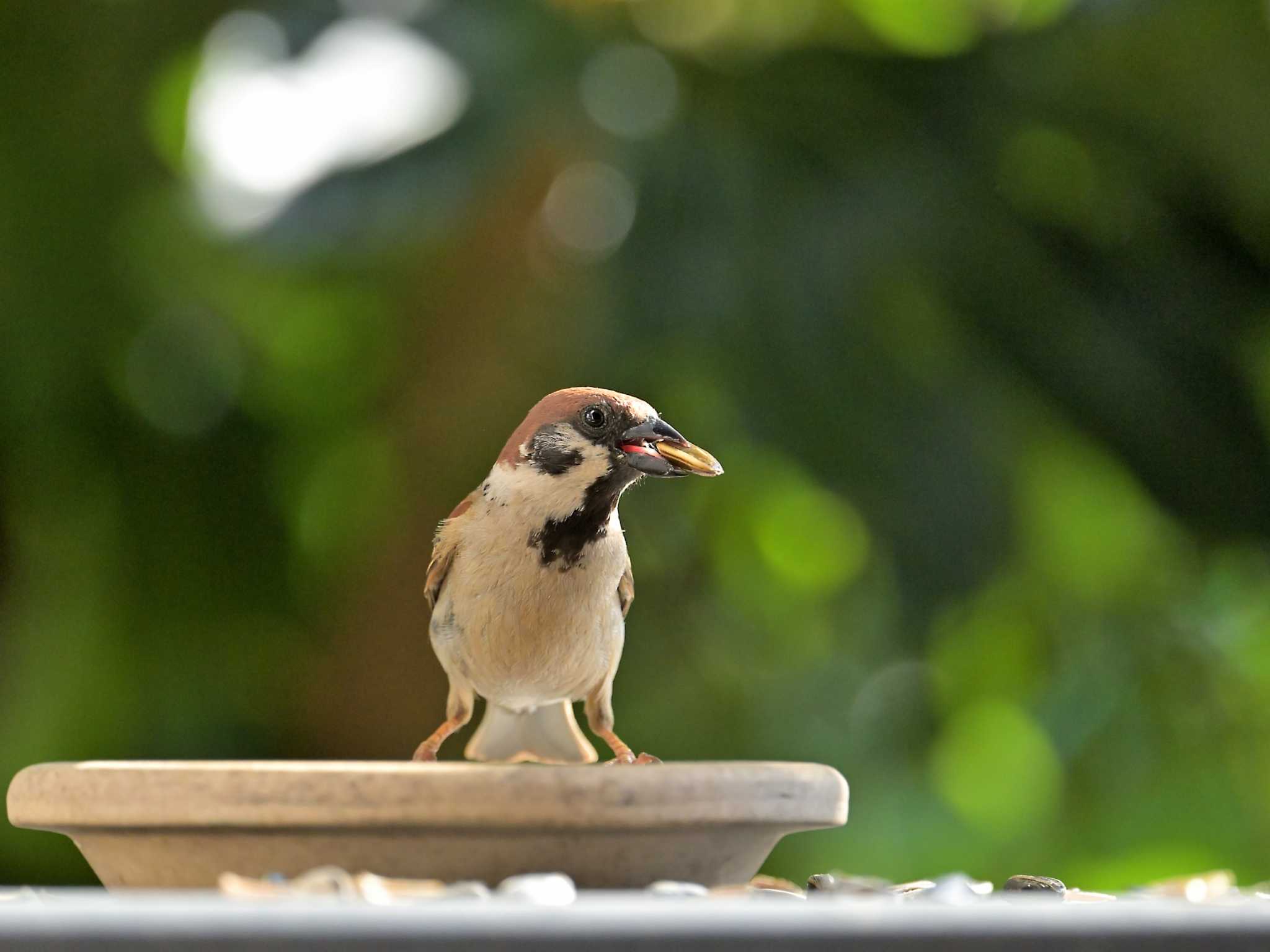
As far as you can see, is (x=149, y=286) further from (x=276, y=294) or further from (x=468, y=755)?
(x=468, y=755)

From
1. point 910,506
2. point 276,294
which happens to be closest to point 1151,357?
point 910,506

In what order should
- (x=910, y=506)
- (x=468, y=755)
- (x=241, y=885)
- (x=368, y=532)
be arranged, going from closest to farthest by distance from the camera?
(x=241, y=885) → (x=468, y=755) → (x=910, y=506) → (x=368, y=532)

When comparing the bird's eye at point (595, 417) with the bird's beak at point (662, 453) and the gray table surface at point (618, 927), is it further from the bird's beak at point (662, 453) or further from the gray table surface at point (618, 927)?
the gray table surface at point (618, 927)

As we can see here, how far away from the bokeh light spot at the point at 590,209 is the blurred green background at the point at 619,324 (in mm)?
10

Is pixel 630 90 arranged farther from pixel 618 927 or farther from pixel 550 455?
pixel 618 927

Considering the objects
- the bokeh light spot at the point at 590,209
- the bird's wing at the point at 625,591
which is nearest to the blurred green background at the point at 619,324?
the bokeh light spot at the point at 590,209

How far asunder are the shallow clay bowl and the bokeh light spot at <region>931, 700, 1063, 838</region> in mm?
2736

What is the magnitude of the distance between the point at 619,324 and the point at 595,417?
1645 millimetres

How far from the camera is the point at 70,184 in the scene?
10.6 feet

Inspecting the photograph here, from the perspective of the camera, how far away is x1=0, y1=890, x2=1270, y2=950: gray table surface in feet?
2.14

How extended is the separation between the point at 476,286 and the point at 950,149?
3.64 feet

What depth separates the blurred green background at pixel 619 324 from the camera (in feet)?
10.4

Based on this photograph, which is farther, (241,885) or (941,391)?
(941,391)

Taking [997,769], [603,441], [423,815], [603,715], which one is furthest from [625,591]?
[997,769]
